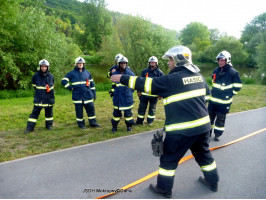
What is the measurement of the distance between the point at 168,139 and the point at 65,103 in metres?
8.18

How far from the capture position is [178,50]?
3.21 m

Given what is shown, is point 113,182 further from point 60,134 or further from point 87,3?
point 87,3

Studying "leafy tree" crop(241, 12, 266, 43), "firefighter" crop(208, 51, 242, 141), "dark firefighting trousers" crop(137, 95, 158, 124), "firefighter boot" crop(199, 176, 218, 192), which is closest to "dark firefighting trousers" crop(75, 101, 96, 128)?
"dark firefighting trousers" crop(137, 95, 158, 124)

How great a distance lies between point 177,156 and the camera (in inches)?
124

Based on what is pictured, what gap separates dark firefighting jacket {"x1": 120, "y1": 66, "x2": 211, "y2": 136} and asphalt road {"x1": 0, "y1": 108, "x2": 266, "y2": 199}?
1.07m

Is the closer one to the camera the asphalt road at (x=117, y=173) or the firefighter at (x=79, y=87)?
the asphalt road at (x=117, y=173)

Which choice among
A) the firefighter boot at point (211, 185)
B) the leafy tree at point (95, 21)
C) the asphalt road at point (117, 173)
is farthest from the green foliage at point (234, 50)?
the firefighter boot at point (211, 185)

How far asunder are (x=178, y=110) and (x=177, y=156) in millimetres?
663

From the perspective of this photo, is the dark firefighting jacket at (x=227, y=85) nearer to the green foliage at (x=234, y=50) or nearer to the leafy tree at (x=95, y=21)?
the green foliage at (x=234, y=50)

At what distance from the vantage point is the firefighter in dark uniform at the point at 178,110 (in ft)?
10.00

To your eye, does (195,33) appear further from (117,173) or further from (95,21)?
(117,173)

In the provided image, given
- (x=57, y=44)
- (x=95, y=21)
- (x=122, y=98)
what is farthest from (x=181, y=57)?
(x=95, y=21)

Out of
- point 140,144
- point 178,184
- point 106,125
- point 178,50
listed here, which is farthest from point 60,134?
point 178,50

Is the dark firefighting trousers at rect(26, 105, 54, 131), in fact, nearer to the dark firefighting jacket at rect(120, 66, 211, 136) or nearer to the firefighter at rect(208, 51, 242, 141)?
the dark firefighting jacket at rect(120, 66, 211, 136)
